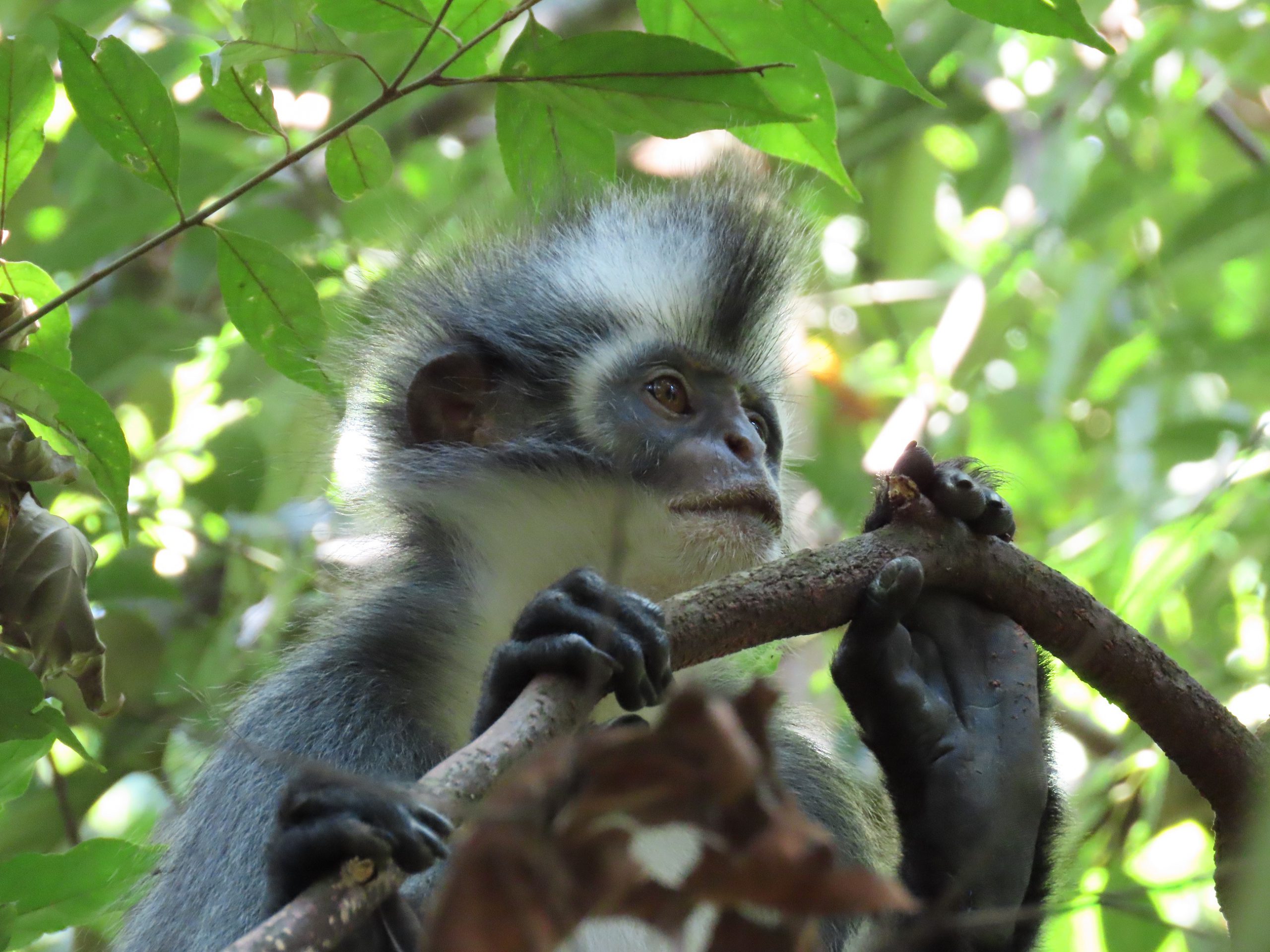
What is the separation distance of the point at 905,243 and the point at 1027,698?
5.10 m

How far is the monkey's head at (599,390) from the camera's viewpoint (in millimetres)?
3795

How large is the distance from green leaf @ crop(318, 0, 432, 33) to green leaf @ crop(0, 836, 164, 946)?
1801 mm

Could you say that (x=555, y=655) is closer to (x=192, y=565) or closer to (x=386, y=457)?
(x=386, y=457)

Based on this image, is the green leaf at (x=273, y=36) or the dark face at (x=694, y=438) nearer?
the green leaf at (x=273, y=36)

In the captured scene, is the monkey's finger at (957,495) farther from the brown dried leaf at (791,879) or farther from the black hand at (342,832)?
the brown dried leaf at (791,879)

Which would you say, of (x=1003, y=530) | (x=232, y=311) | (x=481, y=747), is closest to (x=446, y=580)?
(x=232, y=311)

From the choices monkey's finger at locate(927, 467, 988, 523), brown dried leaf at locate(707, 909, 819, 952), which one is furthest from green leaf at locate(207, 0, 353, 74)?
brown dried leaf at locate(707, 909, 819, 952)

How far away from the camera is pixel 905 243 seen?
7895 mm

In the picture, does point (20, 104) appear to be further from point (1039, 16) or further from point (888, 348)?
point (888, 348)

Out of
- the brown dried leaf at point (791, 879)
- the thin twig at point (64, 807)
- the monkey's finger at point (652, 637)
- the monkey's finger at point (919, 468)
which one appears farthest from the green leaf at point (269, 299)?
the brown dried leaf at point (791, 879)

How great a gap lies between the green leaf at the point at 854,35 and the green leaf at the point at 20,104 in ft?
5.45

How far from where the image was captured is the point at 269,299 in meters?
3.33

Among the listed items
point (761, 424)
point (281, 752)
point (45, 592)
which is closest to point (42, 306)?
point (45, 592)

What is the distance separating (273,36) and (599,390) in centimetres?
155
